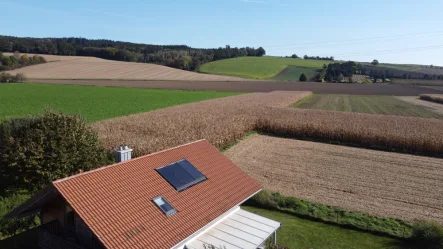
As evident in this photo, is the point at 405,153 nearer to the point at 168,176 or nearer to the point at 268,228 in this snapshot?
the point at 268,228

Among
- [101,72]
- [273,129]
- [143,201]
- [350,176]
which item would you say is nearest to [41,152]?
[143,201]

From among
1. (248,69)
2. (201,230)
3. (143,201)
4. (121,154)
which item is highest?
(248,69)

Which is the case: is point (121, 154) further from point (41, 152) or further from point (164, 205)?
point (41, 152)

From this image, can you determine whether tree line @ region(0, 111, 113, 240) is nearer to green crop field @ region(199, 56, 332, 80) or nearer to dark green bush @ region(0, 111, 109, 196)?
dark green bush @ region(0, 111, 109, 196)

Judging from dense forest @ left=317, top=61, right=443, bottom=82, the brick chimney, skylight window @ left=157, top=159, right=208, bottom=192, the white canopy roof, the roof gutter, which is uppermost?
dense forest @ left=317, top=61, right=443, bottom=82

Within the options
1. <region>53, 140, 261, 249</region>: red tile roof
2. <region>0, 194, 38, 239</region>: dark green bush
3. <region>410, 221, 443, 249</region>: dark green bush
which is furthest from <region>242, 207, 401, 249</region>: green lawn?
<region>0, 194, 38, 239</region>: dark green bush

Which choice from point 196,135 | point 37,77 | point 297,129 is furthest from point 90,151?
point 37,77

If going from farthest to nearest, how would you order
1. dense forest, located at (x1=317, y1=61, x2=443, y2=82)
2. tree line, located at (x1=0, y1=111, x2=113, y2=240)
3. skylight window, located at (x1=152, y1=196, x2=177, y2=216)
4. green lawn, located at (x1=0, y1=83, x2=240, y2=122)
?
dense forest, located at (x1=317, y1=61, x2=443, y2=82) < green lawn, located at (x1=0, y1=83, x2=240, y2=122) < tree line, located at (x1=0, y1=111, x2=113, y2=240) < skylight window, located at (x1=152, y1=196, x2=177, y2=216)

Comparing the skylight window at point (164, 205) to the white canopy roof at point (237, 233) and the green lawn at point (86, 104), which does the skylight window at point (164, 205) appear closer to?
the white canopy roof at point (237, 233)
